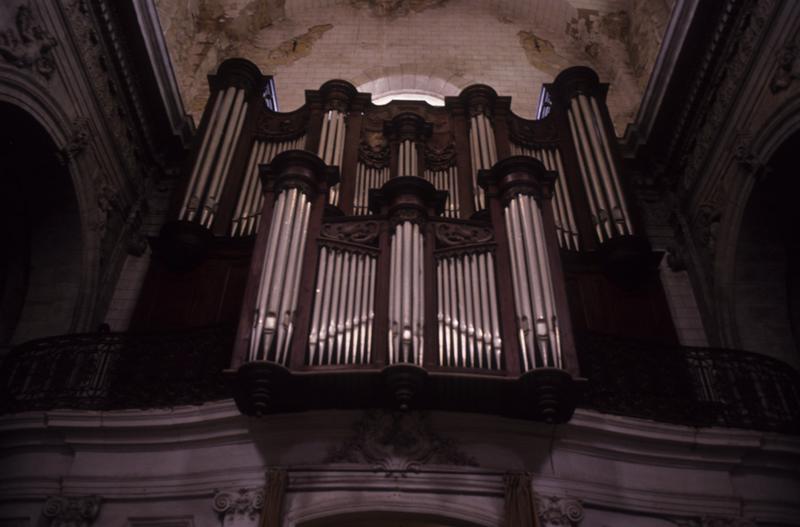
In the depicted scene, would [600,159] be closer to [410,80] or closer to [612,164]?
[612,164]

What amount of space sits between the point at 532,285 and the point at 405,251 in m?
1.17

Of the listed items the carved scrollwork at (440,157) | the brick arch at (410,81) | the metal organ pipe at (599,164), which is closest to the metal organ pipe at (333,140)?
the carved scrollwork at (440,157)

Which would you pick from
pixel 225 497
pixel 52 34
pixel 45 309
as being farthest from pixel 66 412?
pixel 52 34

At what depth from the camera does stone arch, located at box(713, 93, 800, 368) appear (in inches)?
297

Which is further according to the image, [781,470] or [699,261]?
[699,261]

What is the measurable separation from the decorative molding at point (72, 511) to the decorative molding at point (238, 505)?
3.38 feet

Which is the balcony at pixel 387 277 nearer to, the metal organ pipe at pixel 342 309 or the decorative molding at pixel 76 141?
the metal organ pipe at pixel 342 309

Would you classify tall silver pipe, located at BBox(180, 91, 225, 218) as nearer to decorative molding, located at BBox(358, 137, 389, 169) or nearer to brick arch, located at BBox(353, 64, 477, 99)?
decorative molding, located at BBox(358, 137, 389, 169)

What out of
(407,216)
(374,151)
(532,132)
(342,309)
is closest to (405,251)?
(407,216)

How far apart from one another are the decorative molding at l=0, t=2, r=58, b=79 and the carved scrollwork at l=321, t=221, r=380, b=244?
3.29 metres

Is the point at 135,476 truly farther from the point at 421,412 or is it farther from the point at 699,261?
the point at 699,261

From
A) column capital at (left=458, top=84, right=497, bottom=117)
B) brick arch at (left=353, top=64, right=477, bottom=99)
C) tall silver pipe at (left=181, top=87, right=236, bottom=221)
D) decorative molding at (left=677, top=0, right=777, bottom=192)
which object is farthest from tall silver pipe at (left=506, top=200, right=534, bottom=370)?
brick arch at (left=353, top=64, right=477, bottom=99)

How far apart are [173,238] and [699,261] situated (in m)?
6.19

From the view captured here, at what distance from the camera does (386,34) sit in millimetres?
13469
